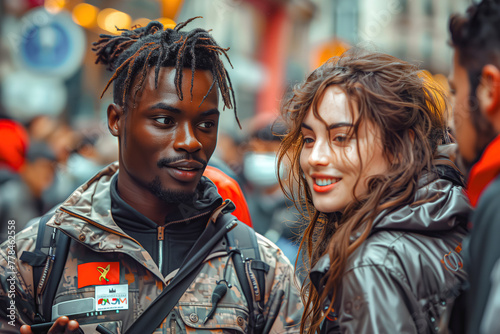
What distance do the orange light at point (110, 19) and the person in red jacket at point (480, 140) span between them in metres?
11.4

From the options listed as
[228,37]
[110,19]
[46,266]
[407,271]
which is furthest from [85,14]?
[407,271]

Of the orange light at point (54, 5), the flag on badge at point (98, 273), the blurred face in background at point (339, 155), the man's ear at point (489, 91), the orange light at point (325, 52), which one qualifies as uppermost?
the orange light at point (54, 5)

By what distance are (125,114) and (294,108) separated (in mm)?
874

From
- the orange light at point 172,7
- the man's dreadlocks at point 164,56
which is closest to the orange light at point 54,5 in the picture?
the orange light at point 172,7

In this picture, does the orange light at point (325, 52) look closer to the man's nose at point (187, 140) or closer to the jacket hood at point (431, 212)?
the man's nose at point (187, 140)

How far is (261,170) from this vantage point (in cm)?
552

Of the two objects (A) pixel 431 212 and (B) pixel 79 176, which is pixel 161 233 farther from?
(B) pixel 79 176

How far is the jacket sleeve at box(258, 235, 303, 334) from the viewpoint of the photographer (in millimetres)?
2488

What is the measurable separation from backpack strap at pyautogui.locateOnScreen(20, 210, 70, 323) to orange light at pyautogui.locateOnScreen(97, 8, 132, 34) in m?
10.5

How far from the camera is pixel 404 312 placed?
69.0 inches

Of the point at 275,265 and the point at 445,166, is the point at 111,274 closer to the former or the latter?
the point at 275,265

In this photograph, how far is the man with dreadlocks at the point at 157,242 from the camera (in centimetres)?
235

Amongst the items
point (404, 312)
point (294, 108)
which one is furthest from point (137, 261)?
point (404, 312)

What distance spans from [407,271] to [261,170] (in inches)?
147
